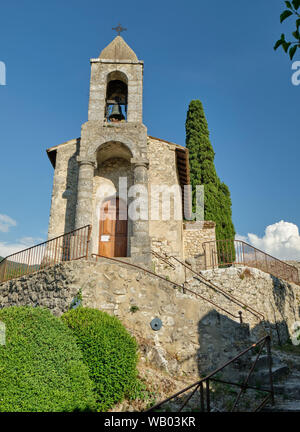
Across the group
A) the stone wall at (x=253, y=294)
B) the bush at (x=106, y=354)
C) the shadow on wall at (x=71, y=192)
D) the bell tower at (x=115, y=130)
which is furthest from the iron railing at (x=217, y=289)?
the bush at (x=106, y=354)

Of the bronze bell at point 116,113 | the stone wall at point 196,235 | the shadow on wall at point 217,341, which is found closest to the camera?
the shadow on wall at point 217,341

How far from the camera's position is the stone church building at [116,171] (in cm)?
1235

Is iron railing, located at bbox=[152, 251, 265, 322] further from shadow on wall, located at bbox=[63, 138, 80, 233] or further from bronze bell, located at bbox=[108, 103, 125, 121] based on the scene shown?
bronze bell, located at bbox=[108, 103, 125, 121]

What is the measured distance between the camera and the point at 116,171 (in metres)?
13.7

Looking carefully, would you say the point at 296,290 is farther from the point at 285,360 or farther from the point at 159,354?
the point at 159,354

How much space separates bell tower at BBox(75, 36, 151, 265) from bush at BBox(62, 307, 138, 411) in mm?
3968

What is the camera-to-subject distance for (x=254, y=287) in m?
11.3

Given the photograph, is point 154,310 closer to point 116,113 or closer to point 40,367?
point 40,367

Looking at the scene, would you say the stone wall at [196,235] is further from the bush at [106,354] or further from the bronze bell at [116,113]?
the bush at [106,354]

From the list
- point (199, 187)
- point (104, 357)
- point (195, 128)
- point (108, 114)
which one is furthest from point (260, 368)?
point (195, 128)

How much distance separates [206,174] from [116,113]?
8.93 meters

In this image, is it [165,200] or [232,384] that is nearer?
[232,384]

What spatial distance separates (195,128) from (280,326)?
15.2 meters

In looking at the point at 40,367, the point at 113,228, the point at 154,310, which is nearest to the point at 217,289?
the point at 154,310
